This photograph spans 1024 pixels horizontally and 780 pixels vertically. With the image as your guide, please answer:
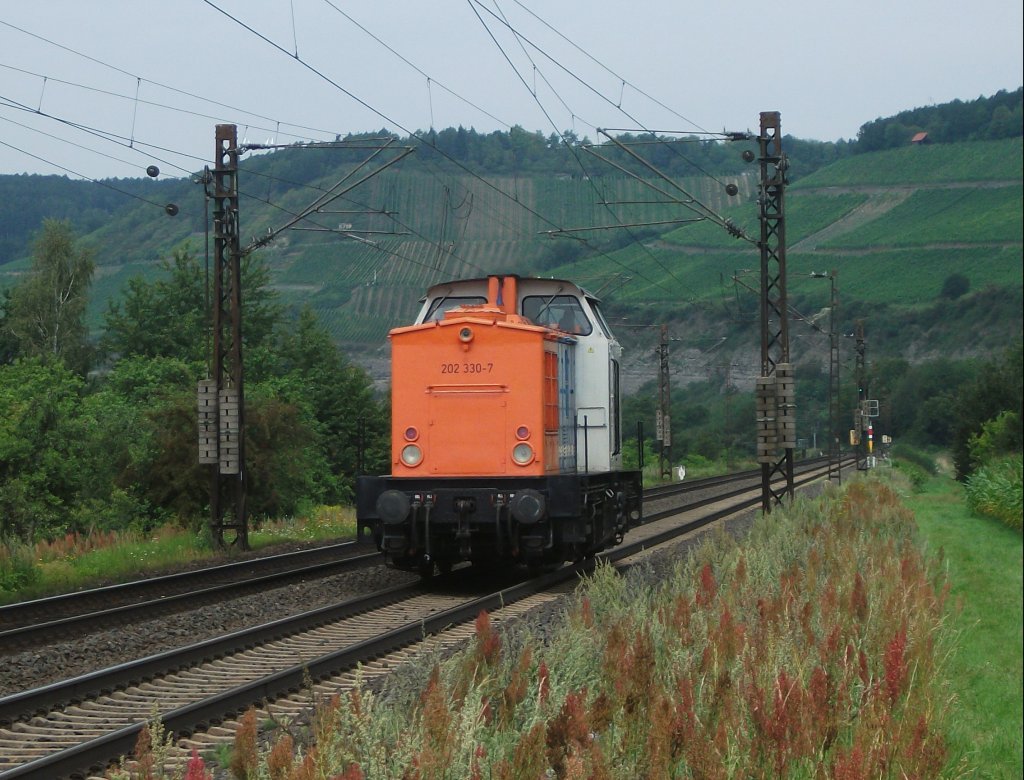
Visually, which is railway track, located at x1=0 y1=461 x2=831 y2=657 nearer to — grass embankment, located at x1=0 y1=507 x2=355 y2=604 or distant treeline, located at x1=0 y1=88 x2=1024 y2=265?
grass embankment, located at x1=0 y1=507 x2=355 y2=604

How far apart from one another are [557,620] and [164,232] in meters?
78.6

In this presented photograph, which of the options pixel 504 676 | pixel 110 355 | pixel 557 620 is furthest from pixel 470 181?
pixel 504 676

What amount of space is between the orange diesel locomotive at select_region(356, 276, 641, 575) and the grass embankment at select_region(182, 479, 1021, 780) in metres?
3.54

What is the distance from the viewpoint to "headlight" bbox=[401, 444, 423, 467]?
15133 mm

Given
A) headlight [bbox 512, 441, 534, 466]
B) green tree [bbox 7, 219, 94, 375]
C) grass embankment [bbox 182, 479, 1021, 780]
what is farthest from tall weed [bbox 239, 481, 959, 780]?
green tree [bbox 7, 219, 94, 375]

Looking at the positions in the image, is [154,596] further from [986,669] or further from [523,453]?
[986,669]

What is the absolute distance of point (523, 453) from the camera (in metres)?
14.8

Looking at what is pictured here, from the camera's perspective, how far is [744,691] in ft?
21.2

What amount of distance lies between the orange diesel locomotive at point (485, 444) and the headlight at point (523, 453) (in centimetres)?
1

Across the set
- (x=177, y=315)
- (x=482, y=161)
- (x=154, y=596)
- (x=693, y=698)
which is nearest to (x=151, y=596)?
(x=154, y=596)

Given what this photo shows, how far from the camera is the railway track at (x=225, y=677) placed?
760cm

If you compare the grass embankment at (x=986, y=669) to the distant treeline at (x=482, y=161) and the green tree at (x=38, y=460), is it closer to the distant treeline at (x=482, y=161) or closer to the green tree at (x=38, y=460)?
the distant treeline at (x=482, y=161)

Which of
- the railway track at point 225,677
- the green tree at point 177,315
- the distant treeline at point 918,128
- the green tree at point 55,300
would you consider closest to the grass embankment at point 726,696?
the railway track at point 225,677

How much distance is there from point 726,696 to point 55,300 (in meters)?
66.0
